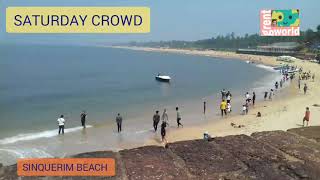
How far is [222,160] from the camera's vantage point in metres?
5.16

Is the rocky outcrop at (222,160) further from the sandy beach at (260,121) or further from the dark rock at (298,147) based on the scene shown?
the sandy beach at (260,121)

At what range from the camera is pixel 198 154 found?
212 inches

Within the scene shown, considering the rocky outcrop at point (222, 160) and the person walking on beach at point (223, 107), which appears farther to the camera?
the person walking on beach at point (223, 107)

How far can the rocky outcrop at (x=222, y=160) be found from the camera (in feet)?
15.4

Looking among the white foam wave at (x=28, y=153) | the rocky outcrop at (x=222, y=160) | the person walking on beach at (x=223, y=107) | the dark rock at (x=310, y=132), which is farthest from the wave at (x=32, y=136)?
the rocky outcrop at (x=222, y=160)

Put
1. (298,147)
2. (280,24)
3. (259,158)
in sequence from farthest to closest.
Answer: (280,24) → (298,147) → (259,158)

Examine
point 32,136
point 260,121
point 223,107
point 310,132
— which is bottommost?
point 32,136

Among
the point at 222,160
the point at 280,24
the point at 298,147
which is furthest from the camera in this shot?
the point at 280,24

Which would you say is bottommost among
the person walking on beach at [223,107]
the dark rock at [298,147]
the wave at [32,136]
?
the wave at [32,136]

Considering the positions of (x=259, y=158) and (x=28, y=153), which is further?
(x=28, y=153)

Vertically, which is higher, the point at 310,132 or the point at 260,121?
the point at 310,132

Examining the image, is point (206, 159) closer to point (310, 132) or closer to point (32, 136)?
point (310, 132)

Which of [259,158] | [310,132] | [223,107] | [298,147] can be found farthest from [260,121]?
[259,158]

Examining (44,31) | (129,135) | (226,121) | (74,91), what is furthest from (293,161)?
(74,91)
